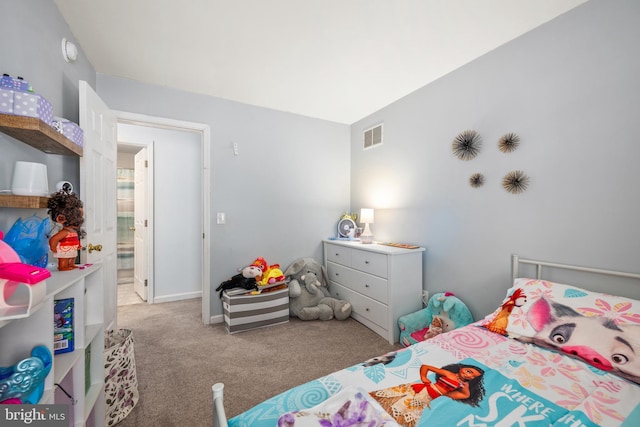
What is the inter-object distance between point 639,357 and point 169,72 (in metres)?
3.71

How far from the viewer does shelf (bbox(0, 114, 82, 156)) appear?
1.12 metres

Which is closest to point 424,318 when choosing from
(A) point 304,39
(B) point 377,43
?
(B) point 377,43

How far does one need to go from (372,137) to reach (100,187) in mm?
2911

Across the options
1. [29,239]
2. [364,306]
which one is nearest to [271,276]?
[364,306]

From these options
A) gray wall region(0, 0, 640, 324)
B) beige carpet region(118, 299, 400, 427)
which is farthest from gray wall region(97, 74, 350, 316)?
beige carpet region(118, 299, 400, 427)

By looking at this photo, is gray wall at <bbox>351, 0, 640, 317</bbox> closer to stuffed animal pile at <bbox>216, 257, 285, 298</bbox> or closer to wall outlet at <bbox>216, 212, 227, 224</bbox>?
stuffed animal pile at <bbox>216, 257, 285, 298</bbox>

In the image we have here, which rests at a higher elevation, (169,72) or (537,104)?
(169,72)

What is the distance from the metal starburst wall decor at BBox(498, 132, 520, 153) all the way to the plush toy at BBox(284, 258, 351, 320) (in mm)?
2128

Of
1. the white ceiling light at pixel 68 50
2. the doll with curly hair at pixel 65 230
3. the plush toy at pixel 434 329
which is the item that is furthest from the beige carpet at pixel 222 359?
the white ceiling light at pixel 68 50

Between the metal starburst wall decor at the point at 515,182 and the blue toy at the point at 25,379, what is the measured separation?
2788 millimetres

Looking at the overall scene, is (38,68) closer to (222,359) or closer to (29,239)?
(29,239)

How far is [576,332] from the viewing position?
4.45ft

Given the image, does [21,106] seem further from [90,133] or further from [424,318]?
[424,318]

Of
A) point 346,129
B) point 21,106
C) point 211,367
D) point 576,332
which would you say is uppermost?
point 346,129
